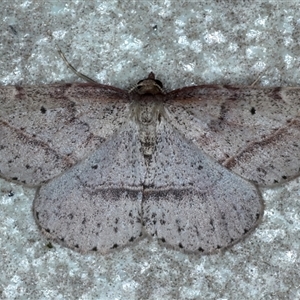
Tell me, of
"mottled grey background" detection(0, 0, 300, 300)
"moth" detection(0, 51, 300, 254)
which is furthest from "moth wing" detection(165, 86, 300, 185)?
"mottled grey background" detection(0, 0, 300, 300)

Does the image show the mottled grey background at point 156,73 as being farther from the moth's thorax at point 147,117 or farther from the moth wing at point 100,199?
the moth's thorax at point 147,117

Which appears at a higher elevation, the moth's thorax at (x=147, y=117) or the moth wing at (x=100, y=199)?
the moth's thorax at (x=147, y=117)

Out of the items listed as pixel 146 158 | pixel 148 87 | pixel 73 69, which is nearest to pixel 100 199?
pixel 146 158

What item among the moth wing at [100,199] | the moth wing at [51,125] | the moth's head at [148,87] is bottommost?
the moth wing at [100,199]

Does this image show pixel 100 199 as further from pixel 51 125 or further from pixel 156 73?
pixel 156 73

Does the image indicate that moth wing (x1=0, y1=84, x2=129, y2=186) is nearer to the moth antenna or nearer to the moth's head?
A: the moth's head

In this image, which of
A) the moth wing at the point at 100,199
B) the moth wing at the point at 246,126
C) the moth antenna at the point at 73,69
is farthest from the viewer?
the moth antenna at the point at 73,69

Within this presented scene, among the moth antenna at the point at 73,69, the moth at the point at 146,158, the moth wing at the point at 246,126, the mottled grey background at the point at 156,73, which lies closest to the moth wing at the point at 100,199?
the moth at the point at 146,158
